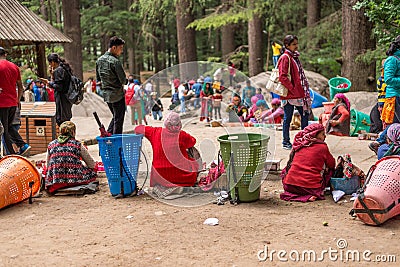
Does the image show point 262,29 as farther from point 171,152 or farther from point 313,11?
point 171,152

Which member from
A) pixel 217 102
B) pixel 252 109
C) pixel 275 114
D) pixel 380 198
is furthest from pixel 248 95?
pixel 380 198

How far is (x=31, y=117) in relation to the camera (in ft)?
32.0

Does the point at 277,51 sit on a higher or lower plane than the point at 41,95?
higher

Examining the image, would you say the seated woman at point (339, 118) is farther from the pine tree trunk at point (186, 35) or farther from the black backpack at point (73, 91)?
the pine tree trunk at point (186, 35)

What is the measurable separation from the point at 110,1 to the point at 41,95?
21.2m

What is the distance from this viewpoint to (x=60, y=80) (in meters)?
8.49

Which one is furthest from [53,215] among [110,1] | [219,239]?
[110,1]

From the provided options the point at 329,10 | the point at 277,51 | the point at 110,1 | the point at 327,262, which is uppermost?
the point at 110,1

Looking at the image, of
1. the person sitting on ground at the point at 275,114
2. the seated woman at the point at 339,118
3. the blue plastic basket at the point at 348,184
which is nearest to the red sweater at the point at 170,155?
the blue plastic basket at the point at 348,184

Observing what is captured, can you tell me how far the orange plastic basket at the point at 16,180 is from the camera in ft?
19.9

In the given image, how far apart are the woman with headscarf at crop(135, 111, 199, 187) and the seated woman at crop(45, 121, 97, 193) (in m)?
0.92

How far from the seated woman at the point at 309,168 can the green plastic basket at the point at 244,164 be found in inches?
15.1

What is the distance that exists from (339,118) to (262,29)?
12.9m

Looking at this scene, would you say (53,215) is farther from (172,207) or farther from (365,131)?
(365,131)
